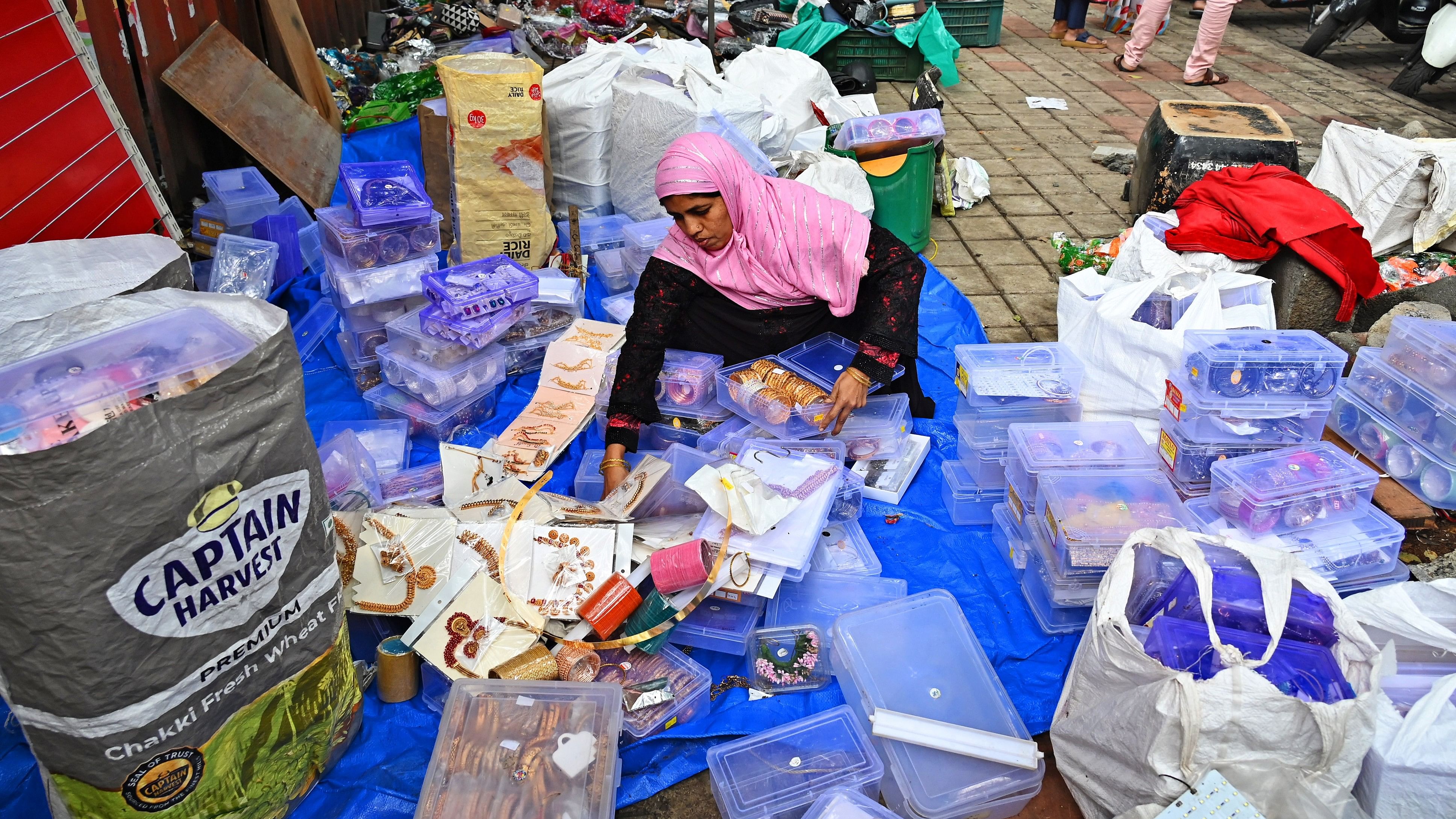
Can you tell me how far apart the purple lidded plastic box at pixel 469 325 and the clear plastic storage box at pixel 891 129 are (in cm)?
194

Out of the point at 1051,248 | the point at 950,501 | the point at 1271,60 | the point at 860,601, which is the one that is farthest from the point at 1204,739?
the point at 1271,60

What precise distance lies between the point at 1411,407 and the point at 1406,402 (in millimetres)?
21

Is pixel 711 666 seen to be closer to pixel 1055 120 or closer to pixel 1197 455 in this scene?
pixel 1197 455

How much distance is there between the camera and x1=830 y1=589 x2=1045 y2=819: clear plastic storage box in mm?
2023

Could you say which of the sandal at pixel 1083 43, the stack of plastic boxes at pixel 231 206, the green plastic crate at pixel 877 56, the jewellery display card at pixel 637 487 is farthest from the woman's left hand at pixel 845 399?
the sandal at pixel 1083 43

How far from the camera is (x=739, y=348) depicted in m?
3.18

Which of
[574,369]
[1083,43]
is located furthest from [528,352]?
[1083,43]

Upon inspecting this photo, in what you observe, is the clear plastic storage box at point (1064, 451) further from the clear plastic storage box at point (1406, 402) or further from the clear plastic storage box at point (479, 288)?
the clear plastic storage box at point (479, 288)

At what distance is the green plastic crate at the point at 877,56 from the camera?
6867mm

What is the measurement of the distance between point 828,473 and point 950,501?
0.64 metres

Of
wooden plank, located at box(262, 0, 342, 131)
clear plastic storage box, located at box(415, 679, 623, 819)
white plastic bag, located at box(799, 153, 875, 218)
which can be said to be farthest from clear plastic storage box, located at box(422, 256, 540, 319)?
wooden plank, located at box(262, 0, 342, 131)

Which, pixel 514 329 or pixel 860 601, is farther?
pixel 514 329

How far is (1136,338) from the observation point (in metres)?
3.05

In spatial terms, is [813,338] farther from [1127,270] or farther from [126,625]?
[126,625]
